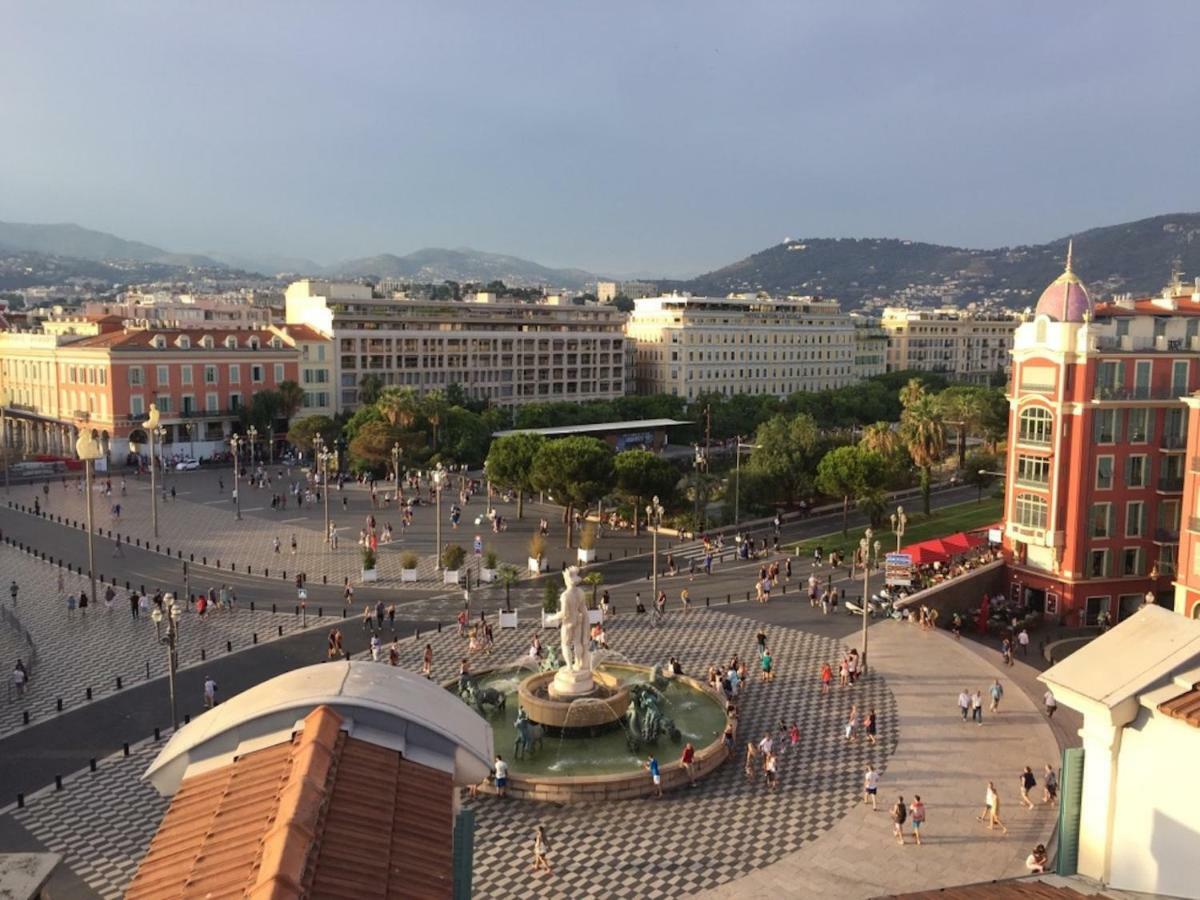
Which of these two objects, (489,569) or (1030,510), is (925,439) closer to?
(1030,510)

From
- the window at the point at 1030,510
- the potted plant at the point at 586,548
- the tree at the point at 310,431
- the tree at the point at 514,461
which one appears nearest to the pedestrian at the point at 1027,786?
the window at the point at 1030,510

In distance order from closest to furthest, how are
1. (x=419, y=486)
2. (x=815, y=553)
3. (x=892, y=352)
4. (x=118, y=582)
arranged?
(x=118, y=582)
(x=815, y=553)
(x=419, y=486)
(x=892, y=352)

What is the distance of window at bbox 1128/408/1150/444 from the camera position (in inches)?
1485

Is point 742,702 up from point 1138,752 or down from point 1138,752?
down

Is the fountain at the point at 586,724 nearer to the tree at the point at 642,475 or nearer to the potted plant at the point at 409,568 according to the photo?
the potted plant at the point at 409,568

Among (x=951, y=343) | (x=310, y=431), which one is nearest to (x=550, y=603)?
(x=310, y=431)

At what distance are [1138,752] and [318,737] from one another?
331 inches

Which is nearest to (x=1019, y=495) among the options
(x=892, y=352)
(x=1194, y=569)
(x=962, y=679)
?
(x=1194, y=569)

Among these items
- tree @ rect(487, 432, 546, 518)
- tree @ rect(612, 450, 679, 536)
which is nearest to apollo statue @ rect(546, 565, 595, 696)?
tree @ rect(612, 450, 679, 536)

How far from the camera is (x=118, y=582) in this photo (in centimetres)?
3934

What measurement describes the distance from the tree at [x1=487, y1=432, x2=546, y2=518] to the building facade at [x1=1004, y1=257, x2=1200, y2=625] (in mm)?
21876

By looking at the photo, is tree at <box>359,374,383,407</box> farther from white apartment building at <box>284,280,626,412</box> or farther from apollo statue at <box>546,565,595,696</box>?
apollo statue at <box>546,565,595,696</box>

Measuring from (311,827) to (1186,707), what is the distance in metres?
8.43

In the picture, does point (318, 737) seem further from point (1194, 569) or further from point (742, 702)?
point (1194, 569)
